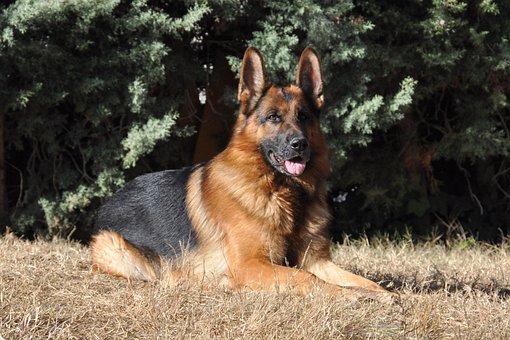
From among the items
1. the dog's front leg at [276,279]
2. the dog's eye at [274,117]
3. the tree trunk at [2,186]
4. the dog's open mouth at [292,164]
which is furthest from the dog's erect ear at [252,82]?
the tree trunk at [2,186]

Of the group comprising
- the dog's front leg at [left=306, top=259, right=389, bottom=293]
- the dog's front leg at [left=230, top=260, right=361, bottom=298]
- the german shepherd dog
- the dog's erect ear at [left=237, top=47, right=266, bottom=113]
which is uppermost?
the dog's erect ear at [left=237, top=47, right=266, bottom=113]

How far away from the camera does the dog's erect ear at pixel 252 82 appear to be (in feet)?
17.5

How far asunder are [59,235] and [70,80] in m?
1.62

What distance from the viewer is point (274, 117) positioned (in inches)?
204

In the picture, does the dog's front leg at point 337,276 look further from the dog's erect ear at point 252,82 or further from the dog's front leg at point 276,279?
the dog's erect ear at point 252,82

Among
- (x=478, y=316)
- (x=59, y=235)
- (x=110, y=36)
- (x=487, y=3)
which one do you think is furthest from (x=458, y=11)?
(x=59, y=235)

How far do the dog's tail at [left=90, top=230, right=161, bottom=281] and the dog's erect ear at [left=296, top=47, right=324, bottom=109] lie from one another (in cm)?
165

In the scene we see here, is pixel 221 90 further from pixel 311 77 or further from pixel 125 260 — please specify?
pixel 125 260

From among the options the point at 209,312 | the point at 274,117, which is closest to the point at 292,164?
the point at 274,117

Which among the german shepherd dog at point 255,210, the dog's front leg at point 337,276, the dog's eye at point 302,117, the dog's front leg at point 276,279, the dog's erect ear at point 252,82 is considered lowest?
the dog's front leg at point 337,276

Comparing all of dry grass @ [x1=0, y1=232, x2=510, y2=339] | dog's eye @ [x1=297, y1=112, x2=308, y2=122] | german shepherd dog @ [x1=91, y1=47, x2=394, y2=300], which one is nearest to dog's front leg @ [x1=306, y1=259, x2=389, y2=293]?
german shepherd dog @ [x1=91, y1=47, x2=394, y2=300]

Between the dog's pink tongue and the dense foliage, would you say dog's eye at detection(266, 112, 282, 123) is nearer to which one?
the dog's pink tongue

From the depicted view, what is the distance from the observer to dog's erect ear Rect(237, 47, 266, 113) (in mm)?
5324

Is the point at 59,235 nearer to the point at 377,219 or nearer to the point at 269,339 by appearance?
the point at 377,219
